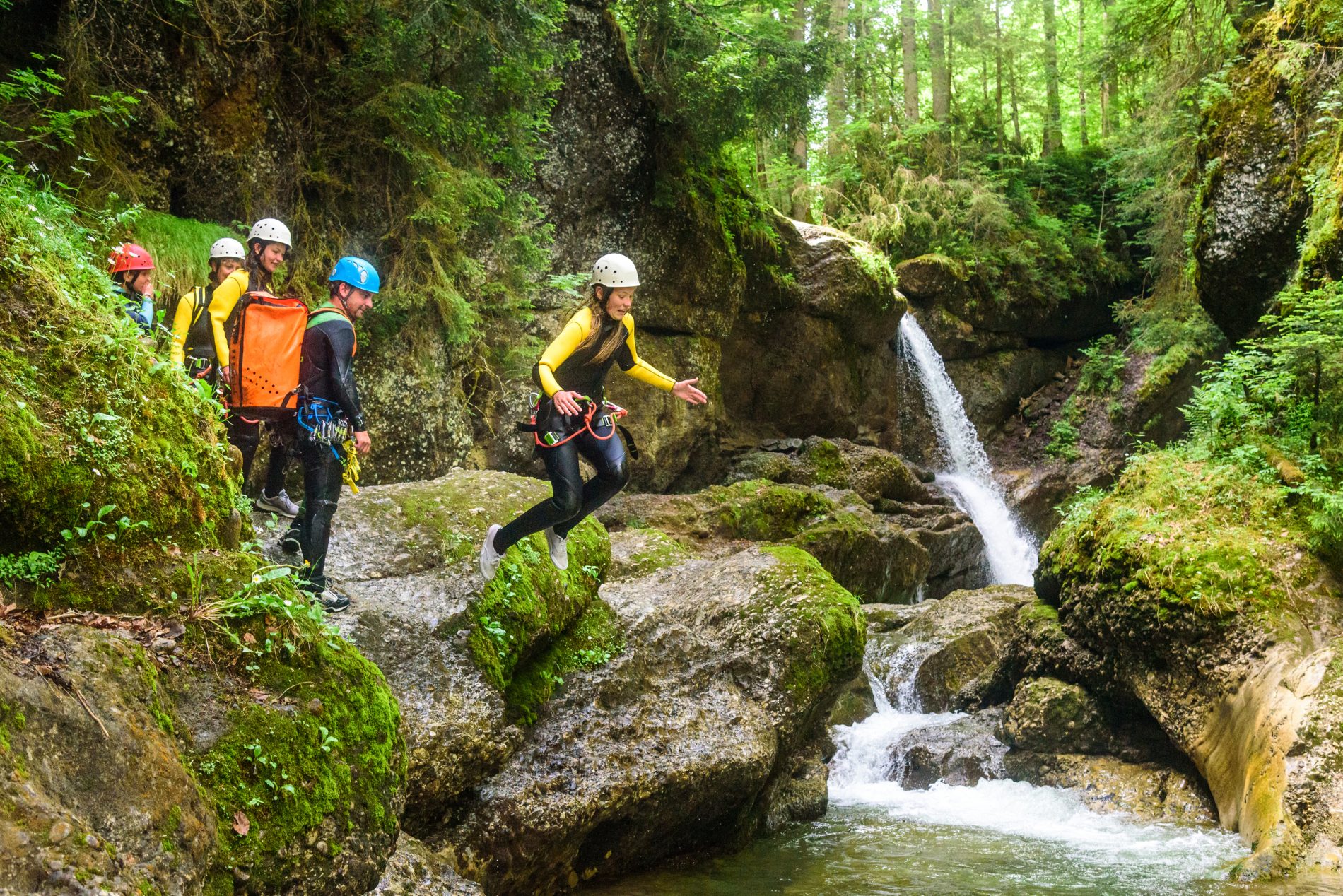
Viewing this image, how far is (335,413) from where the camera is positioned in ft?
18.3

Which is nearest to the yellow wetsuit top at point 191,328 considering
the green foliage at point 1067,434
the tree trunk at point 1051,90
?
the green foliage at point 1067,434

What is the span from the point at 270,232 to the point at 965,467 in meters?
17.1

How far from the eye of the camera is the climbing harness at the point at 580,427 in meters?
5.64

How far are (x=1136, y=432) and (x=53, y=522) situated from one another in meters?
20.9

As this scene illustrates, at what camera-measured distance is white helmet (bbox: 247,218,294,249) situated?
6.23 m

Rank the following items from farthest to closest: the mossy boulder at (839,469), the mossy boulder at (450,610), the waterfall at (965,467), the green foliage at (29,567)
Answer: the waterfall at (965,467)
the mossy boulder at (839,469)
the mossy boulder at (450,610)
the green foliage at (29,567)

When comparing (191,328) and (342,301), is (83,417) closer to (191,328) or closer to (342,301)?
(342,301)

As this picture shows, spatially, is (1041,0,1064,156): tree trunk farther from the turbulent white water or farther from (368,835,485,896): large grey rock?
(368,835,485,896): large grey rock

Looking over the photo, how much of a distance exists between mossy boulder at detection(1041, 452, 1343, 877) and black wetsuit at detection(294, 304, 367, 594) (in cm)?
605

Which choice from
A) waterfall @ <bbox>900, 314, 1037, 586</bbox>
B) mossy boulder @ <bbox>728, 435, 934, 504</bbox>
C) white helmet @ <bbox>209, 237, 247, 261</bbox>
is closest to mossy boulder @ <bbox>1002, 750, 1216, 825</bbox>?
white helmet @ <bbox>209, 237, 247, 261</bbox>

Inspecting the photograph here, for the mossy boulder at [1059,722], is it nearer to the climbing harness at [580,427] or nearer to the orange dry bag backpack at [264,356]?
the climbing harness at [580,427]

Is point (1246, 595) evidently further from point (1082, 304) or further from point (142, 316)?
point (1082, 304)

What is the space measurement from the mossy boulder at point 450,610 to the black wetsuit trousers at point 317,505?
38 centimetres

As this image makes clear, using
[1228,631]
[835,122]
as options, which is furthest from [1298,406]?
[835,122]
